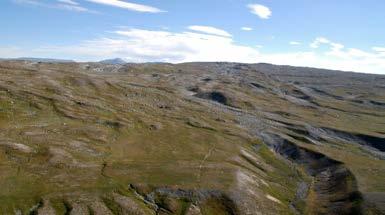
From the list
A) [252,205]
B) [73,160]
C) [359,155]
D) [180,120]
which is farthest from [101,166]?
Result: [359,155]

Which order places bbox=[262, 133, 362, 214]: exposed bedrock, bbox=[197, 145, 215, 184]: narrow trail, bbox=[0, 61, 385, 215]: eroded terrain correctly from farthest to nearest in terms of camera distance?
bbox=[197, 145, 215, 184]: narrow trail, bbox=[262, 133, 362, 214]: exposed bedrock, bbox=[0, 61, 385, 215]: eroded terrain

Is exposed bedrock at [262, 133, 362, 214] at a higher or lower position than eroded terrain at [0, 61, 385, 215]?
lower

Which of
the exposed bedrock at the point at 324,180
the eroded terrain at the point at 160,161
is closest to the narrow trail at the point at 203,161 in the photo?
the eroded terrain at the point at 160,161

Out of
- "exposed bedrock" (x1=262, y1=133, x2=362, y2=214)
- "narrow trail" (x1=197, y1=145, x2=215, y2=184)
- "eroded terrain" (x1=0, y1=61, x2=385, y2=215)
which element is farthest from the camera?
"narrow trail" (x1=197, y1=145, x2=215, y2=184)

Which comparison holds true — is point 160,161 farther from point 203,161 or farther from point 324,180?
point 324,180

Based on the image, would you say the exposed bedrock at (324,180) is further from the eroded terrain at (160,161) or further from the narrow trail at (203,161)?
the narrow trail at (203,161)

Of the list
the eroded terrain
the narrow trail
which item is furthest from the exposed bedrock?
the narrow trail

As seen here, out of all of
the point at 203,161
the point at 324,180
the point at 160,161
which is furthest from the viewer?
the point at 324,180

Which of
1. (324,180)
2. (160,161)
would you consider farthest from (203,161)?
(324,180)

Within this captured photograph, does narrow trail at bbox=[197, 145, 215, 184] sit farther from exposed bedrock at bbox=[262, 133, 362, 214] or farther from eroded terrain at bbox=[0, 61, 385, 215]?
exposed bedrock at bbox=[262, 133, 362, 214]

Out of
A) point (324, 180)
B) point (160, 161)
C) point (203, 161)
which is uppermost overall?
point (160, 161)

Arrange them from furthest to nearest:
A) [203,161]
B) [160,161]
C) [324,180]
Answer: [324,180] < [203,161] < [160,161]

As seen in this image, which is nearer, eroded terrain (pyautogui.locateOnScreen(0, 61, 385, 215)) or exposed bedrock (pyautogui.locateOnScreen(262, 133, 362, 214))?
eroded terrain (pyautogui.locateOnScreen(0, 61, 385, 215))
